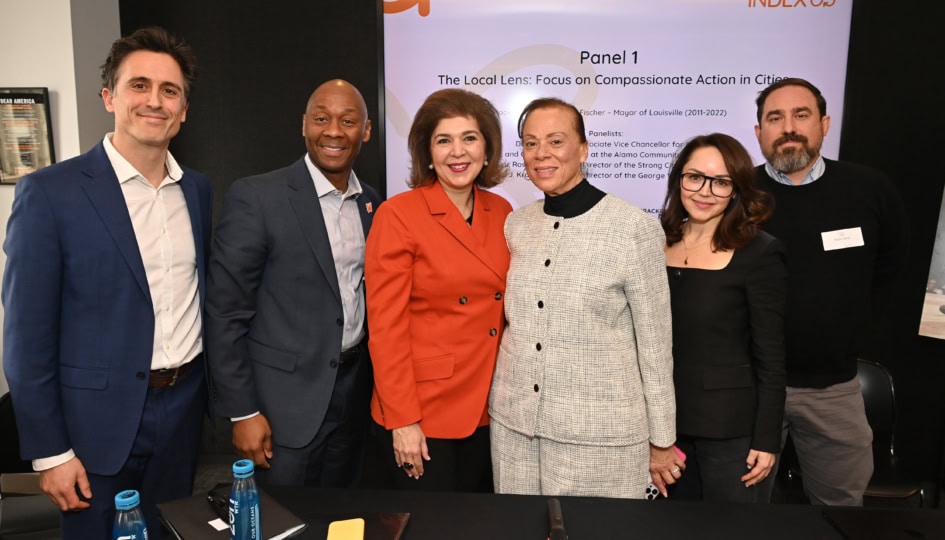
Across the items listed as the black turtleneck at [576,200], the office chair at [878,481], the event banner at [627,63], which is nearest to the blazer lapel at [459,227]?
the black turtleneck at [576,200]

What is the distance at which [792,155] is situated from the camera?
2.39 m

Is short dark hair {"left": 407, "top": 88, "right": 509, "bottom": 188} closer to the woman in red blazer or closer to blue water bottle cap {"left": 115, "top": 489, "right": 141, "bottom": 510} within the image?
the woman in red blazer

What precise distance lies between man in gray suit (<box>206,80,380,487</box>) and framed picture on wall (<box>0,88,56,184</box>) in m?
1.76

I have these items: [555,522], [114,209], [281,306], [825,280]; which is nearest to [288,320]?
[281,306]

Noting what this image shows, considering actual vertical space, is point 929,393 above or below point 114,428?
below

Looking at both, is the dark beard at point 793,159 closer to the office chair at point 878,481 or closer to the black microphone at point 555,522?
the office chair at point 878,481

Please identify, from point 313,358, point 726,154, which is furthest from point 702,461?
point 313,358

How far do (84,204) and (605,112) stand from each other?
2629mm

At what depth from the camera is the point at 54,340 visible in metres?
1.66

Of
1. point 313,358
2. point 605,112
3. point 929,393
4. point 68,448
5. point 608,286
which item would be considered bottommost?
point 929,393

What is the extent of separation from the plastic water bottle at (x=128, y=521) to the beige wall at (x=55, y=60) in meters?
2.76

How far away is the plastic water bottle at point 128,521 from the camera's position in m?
1.03

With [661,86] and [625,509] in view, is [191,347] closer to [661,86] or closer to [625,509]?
[625,509]

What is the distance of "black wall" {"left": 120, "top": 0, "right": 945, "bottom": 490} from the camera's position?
3.21m
